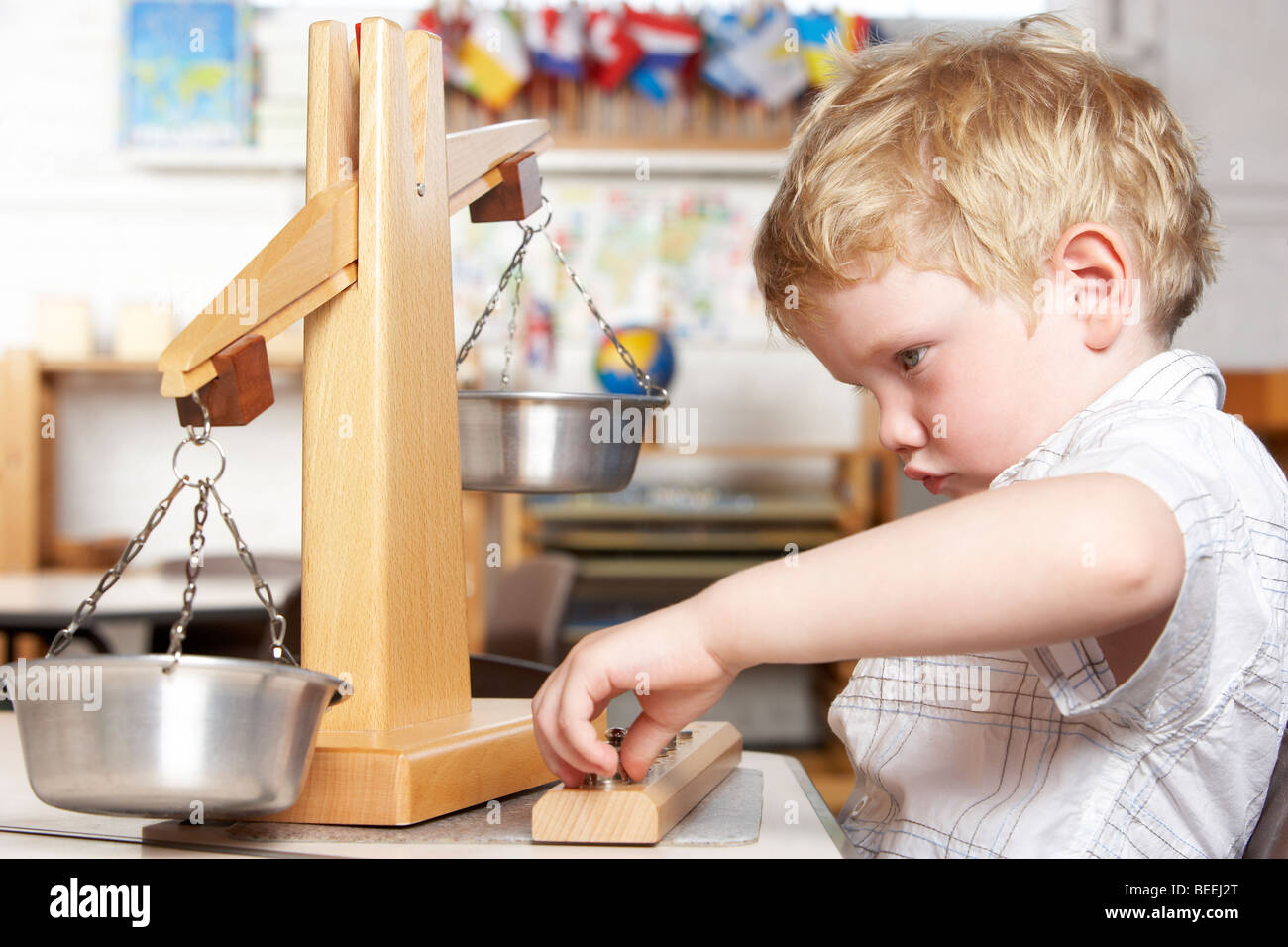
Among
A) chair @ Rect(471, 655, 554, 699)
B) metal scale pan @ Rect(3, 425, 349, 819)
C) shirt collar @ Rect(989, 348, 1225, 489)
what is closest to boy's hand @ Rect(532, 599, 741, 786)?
→ metal scale pan @ Rect(3, 425, 349, 819)

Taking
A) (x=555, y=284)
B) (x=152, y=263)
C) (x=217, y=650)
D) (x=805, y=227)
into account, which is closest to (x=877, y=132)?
(x=805, y=227)

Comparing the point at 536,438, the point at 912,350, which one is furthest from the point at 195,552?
the point at 912,350

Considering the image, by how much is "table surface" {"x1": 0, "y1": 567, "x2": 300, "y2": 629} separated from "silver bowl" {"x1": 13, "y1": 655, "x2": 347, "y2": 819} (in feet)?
4.07

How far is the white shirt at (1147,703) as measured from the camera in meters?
0.56

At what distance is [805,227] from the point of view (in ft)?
2.50

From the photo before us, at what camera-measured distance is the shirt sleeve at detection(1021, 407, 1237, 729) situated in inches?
20.5

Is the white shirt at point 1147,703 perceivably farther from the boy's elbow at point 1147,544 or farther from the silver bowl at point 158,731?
the silver bowl at point 158,731

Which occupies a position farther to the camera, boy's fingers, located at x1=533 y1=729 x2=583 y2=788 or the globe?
the globe

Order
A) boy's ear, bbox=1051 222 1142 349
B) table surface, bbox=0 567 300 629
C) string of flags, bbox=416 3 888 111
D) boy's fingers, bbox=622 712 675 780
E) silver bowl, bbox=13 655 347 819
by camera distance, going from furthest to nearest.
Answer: string of flags, bbox=416 3 888 111, table surface, bbox=0 567 300 629, boy's ear, bbox=1051 222 1142 349, boy's fingers, bbox=622 712 675 780, silver bowl, bbox=13 655 347 819

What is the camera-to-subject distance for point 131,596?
2.25 metres

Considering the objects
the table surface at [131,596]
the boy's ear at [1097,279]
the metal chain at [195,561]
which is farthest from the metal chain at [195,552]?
the table surface at [131,596]

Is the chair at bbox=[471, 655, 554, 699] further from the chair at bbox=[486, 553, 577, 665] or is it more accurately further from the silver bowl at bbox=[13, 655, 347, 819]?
the chair at bbox=[486, 553, 577, 665]

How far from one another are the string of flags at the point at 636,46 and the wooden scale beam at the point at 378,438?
3359mm

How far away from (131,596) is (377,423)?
179 cm
